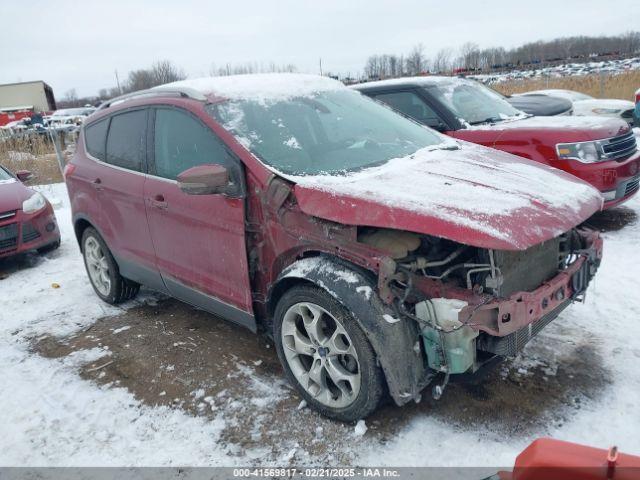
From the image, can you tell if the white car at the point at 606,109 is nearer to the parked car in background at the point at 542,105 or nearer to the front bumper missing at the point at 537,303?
the parked car in background at the point at 542,105

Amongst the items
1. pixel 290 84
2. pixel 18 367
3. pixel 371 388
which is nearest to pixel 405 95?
pixel 290 84

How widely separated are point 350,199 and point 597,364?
6.39 ft

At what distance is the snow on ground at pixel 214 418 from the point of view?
250 cm

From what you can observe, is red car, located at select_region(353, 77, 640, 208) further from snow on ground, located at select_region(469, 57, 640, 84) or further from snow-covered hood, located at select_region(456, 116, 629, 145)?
snow on ground, located at select_region(469, 57, 640, 84)

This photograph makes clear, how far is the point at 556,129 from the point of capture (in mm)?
5219

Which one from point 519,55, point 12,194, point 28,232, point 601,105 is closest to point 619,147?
point 601,105

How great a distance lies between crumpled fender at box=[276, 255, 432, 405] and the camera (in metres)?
2.38

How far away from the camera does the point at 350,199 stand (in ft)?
8.20

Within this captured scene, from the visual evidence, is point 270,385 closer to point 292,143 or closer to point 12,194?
point 292,143

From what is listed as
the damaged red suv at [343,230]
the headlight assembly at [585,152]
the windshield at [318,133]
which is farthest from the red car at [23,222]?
the headlight assembly at [585,152]

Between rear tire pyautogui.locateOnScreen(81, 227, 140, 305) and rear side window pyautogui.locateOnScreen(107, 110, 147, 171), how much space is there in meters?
0.88

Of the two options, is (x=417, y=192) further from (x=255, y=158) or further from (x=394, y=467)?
(x=394, y=467)

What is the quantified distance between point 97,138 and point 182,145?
1453 mm

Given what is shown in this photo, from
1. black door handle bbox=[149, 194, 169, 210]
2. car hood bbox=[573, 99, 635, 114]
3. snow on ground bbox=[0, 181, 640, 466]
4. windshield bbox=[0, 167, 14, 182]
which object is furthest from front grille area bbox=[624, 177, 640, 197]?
windshield bbox=[0, 167, 14, 182]
